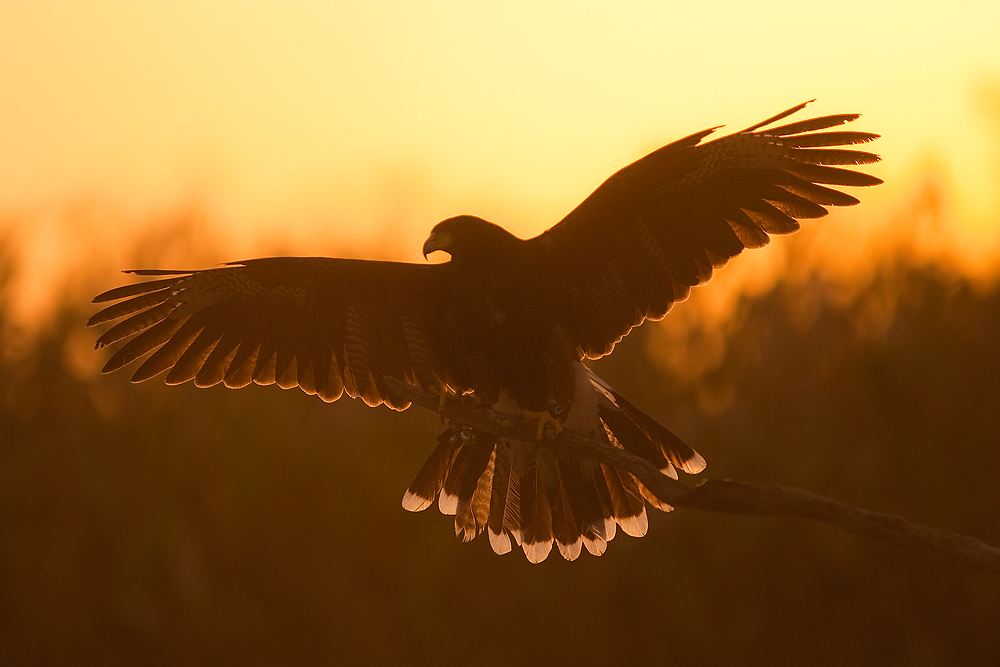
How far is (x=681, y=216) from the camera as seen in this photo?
4949 millimetres

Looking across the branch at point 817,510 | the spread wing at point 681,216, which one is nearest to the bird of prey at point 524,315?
the spread wing at point 681,216

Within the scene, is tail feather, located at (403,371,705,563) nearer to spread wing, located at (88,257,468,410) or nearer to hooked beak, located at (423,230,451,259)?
spread wing, located at (88,257,468,410)

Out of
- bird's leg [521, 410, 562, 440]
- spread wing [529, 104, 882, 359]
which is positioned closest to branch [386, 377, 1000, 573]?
bird's leg [521, 410, 562, 440]

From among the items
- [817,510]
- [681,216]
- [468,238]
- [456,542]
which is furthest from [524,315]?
[456,542]

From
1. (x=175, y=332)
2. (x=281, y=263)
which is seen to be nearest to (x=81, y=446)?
(x=175, y=332)

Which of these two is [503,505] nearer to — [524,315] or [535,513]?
[535,513]

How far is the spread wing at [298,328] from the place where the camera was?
17.3 ft

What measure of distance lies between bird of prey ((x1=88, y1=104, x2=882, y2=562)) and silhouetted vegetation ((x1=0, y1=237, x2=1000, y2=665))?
15.1 feet

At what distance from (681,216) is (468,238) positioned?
1109 millimetres

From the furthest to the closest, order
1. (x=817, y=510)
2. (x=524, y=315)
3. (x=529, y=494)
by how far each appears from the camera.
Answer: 1. (x=529, y=494)
2. (x=524, y=315)
3. (x=817, y=510)

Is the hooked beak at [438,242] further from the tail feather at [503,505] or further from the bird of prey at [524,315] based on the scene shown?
the tail feather at [503,505]

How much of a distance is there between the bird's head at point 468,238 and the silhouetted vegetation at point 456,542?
5.64 meters

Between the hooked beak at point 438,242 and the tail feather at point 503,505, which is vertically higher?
the hooked beak at point 438,242

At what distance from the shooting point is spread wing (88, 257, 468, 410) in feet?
17.3
